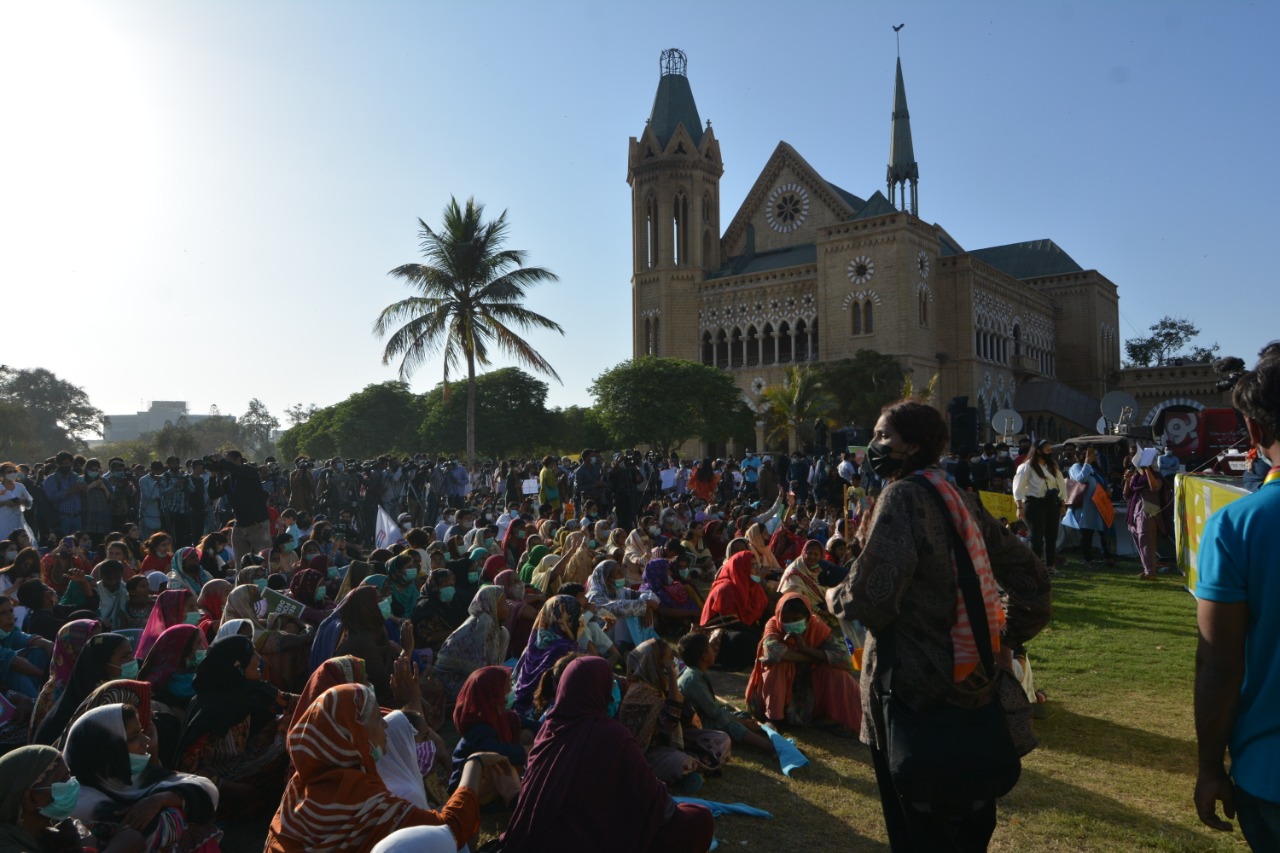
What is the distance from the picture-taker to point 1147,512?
12508 millimetres

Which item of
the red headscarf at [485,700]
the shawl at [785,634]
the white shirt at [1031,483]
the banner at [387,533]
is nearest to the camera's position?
the red headscarf at [485,700]

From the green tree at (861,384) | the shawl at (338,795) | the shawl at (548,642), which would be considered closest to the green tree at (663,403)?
the green tree at (861,384)

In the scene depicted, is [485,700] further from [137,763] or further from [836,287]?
[836,287]

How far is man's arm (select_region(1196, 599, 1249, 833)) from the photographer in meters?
2.07

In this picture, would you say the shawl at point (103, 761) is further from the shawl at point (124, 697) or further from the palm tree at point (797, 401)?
the palm tree at point (797, 401)

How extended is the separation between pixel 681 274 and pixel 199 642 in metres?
45.0

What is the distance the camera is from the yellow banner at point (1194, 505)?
781cm

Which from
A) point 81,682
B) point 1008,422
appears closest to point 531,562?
point 81,682

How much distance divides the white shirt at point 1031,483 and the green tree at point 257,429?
3511 inches

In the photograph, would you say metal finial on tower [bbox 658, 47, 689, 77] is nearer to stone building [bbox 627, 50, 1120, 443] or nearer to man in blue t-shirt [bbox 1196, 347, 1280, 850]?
stone building [bbox 627, 50, 1120, 443]

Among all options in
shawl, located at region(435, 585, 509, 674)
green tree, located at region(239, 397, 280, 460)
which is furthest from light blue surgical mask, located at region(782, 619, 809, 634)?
green tree, located at region(239, 397, 280, 460)

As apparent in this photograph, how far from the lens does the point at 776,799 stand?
5.16 meters

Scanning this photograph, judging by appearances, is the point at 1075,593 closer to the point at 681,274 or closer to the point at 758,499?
the point at 758,499

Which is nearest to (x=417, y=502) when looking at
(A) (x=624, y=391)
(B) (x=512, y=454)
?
(A) (x=624, y=391)
